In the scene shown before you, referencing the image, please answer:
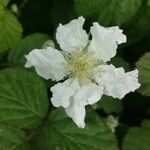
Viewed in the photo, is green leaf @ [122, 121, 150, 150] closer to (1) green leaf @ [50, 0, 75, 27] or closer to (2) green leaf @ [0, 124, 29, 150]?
(2) green leaf @ [0, 124, 29, 150]

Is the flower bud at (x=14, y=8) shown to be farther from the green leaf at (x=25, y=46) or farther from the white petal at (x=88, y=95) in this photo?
the white petal at (x=88, y=95)

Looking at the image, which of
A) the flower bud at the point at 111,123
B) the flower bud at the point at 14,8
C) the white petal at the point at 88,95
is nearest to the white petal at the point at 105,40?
the white petal at the point at 88,95

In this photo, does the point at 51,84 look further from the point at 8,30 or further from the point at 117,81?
the point at 117,81

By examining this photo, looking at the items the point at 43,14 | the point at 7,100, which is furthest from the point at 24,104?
the point at 43,14

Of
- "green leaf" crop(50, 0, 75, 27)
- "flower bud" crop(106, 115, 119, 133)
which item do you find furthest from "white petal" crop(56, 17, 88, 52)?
"green leaf" crop(50, 0, 75, 27)

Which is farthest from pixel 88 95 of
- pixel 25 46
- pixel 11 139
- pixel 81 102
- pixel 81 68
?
pixel 25 46
